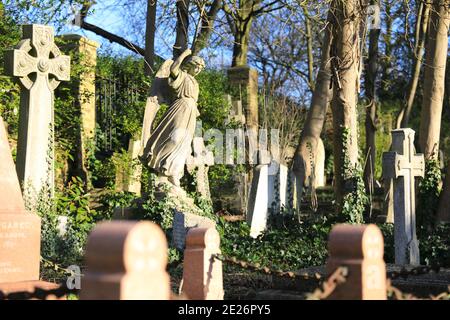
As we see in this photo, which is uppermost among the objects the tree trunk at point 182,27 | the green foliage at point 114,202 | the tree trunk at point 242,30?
Result: the tree trunk at point 242,30

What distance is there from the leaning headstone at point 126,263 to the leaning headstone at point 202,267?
6.69 feet

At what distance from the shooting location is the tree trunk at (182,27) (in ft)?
55.0

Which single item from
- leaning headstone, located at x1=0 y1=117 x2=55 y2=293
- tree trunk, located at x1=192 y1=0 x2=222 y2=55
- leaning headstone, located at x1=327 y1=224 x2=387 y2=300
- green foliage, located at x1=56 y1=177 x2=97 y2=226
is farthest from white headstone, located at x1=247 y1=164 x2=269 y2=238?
leaning headstone, located at x1=327 y1=224 x2=387 y2=300

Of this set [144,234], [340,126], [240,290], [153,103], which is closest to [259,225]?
[340,126]

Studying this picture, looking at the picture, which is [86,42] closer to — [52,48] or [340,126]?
[52,48]

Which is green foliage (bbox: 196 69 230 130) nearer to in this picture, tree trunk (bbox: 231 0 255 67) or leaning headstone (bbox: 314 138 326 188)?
tree trunk (bbox: 231 0 255 67)

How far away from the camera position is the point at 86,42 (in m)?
17.8

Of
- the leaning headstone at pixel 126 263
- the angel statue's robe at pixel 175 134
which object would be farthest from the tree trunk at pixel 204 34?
the leaning headstone at pixel 126 263

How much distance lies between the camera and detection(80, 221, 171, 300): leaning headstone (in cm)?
373

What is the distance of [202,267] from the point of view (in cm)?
598

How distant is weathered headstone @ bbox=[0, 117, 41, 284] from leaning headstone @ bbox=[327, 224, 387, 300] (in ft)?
12.1

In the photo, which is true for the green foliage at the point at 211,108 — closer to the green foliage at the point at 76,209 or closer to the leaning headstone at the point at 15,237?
the green foliage at the point at 76,209

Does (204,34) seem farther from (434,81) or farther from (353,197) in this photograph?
(353,197)

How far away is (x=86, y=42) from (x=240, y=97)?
18.8ft
